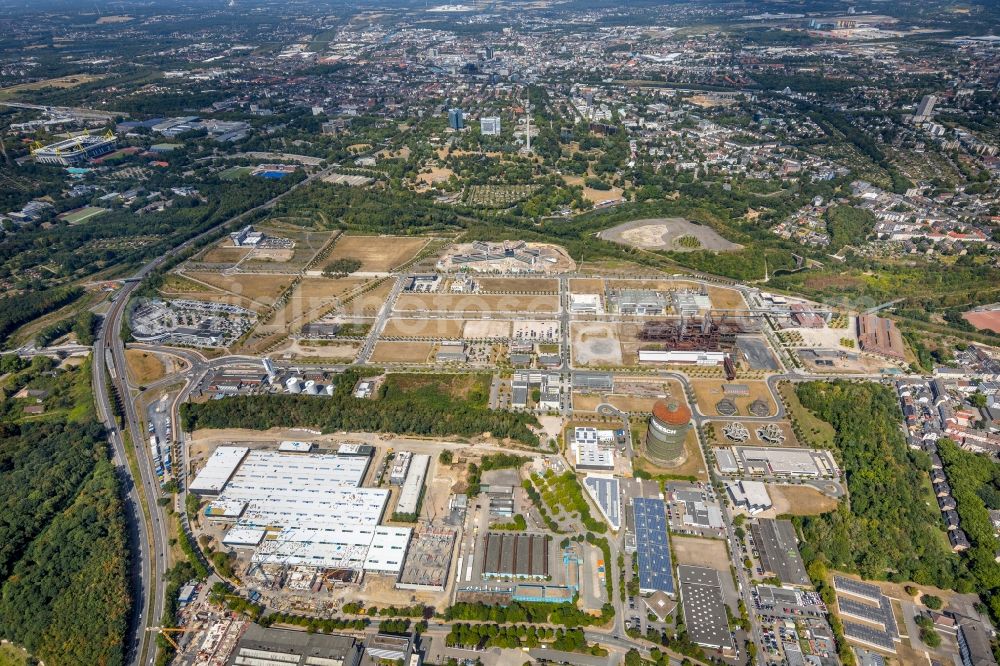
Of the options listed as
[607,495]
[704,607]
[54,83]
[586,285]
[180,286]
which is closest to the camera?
[704,607]

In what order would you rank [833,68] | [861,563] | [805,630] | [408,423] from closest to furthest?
1. [805,630]
2. [861,563]
3. [408,423]
4. [833,68]

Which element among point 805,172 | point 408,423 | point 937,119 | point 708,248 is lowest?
point 408,423

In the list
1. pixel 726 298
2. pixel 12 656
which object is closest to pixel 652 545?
pixel 726 298

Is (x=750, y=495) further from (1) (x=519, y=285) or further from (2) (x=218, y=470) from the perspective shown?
(2) (x=218, y=470)

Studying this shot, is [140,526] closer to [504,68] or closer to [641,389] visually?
[641,389]

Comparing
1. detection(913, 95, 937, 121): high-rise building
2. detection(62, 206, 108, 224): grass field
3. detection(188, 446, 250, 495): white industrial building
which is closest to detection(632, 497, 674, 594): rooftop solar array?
detection(188, 446, 250, 495): white industrial building

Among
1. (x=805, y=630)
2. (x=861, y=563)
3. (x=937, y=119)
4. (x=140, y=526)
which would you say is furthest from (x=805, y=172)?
(x=140, y=526)

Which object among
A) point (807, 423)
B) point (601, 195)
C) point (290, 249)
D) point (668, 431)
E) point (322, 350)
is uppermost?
point (601, 195)

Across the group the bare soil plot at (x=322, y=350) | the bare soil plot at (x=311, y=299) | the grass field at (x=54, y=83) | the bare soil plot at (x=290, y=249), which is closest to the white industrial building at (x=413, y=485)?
the bare soil plot at (x=322, y=350)
